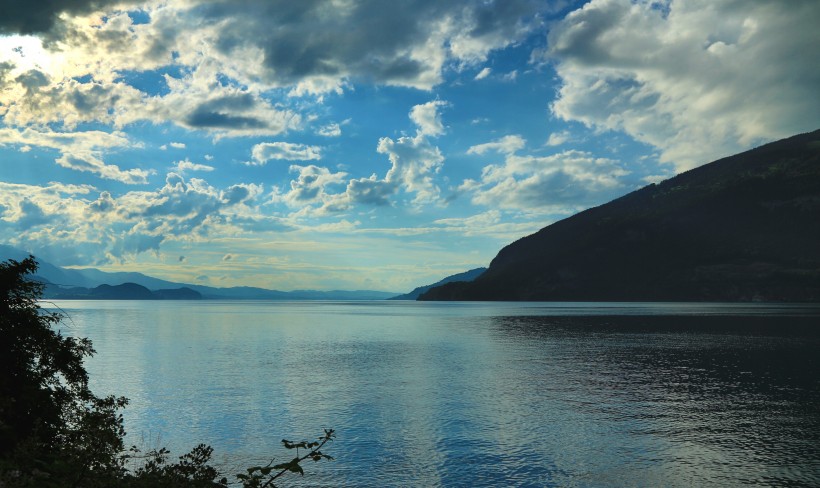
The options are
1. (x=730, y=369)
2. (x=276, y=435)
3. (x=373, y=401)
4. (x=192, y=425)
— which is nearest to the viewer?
(x=276, y=435)

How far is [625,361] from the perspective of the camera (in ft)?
288

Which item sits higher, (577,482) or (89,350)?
(89,350)

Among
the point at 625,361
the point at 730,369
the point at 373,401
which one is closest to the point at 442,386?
the point at 373,401

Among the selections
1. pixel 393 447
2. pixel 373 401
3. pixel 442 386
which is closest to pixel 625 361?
pixel 442 386

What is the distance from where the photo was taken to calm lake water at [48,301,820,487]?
34.3m

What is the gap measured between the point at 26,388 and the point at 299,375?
49.6 meters

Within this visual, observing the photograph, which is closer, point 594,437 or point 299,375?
A: point 594,437

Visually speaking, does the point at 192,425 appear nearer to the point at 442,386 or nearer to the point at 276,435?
the point at 276,435

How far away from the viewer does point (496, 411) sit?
5069 centimetres

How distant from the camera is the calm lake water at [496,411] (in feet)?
113

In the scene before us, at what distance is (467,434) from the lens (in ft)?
139

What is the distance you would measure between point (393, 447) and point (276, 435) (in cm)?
989

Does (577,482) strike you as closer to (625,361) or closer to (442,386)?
(442,386)

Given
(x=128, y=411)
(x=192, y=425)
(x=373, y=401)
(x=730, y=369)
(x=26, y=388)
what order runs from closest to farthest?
(x=26, y=388) → (x=192, y=425) → (x=128, y=411) → (x=373, y=401) → (x=730, y=369)
